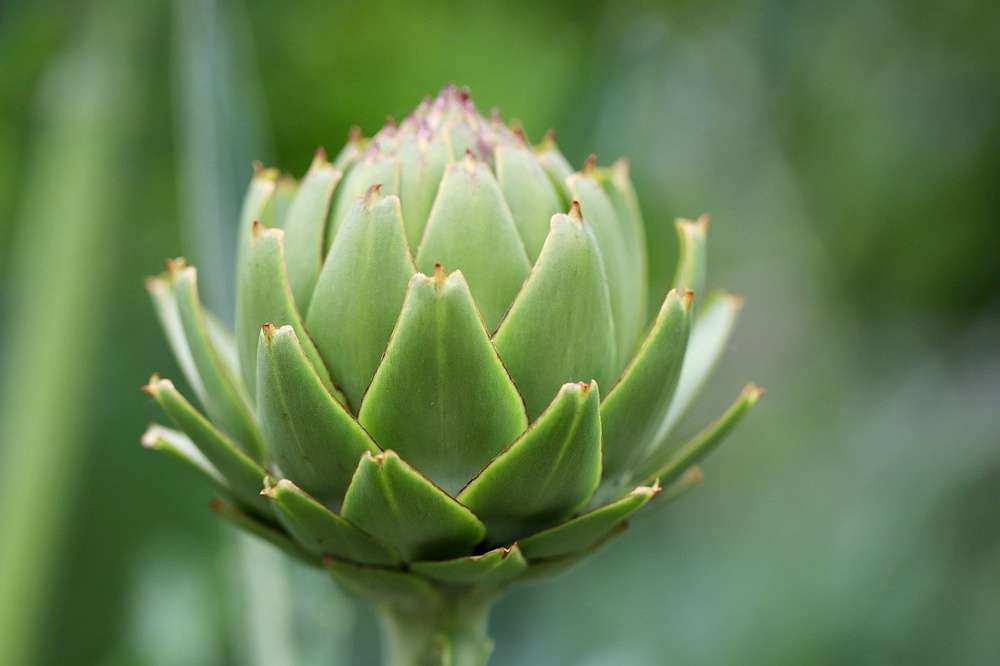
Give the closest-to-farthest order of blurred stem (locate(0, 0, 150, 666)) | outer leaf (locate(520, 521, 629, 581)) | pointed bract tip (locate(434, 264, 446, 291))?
pointed bract tip (locate(434, 264, 446, 291)), outer leaf (locate(520, 521, 629, 581)), blurred stem (locate(0, 0, 150, 666))

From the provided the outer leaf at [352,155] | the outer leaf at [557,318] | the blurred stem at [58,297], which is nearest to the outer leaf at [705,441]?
the outer leaf at [557,318]

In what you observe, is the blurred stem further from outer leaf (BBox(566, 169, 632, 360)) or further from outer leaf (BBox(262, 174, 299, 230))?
outer leaf (BBox(566, 169, 632, 360))

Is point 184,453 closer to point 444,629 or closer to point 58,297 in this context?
point 444,629

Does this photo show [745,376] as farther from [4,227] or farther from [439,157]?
[439,157]

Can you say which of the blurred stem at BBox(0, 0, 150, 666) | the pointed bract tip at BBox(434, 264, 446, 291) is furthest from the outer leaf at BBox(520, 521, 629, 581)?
the blurred stem at BBox(0, 0, 150, 666)

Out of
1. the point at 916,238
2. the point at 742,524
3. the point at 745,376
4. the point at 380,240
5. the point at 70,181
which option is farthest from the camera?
the point at 745,376

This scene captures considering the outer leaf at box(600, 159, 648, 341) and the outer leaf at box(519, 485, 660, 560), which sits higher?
the outer leaf at box(600, 159, 648, 341)

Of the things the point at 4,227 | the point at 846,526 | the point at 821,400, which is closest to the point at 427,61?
the point at 4,227
